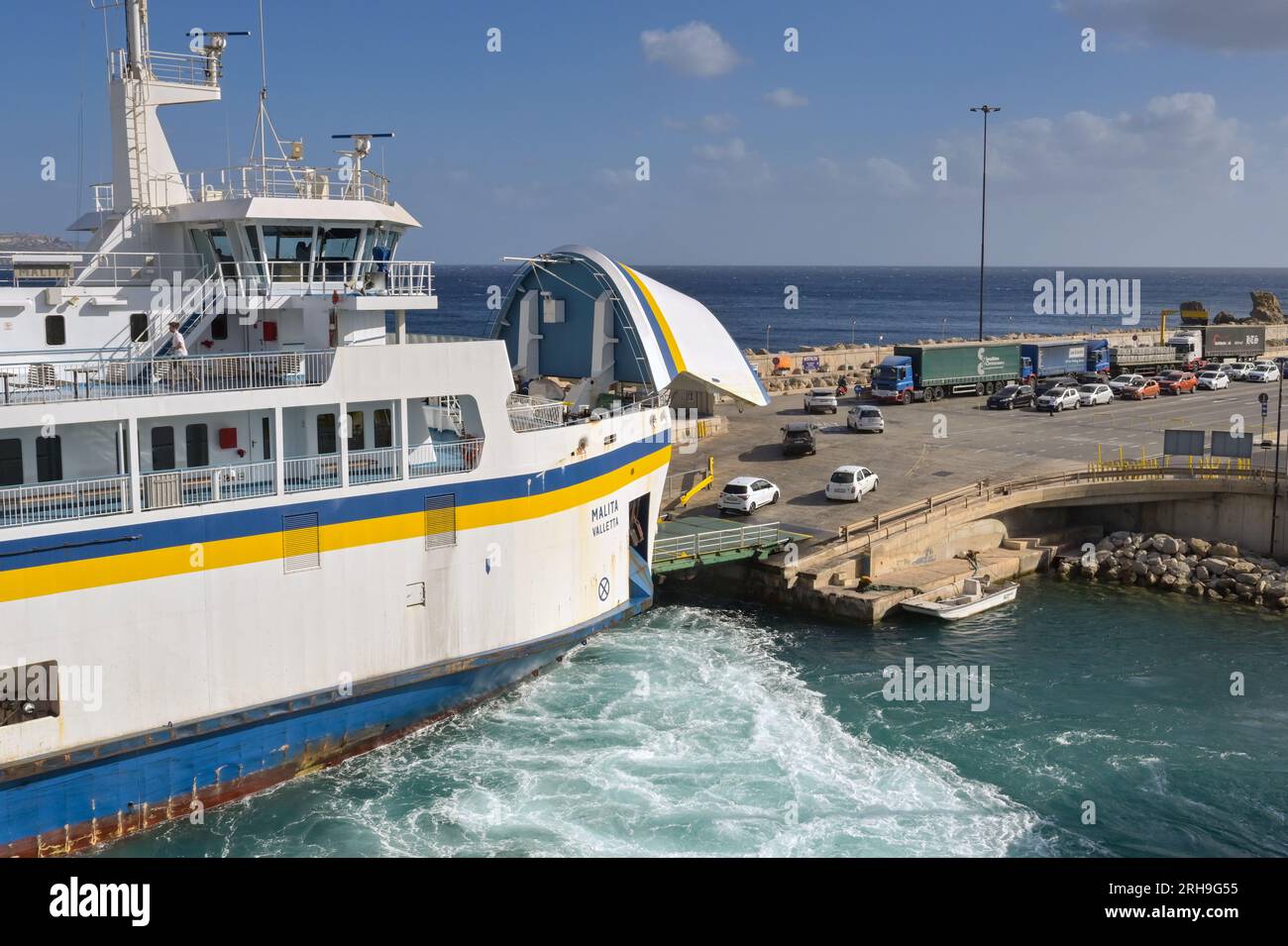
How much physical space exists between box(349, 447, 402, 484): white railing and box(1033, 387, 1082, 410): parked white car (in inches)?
1541

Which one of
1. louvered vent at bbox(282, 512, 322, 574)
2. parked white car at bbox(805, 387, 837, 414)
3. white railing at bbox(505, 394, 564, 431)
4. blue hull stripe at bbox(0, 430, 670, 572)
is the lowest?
louvered vent at bbox(282, 512, 322, 574)

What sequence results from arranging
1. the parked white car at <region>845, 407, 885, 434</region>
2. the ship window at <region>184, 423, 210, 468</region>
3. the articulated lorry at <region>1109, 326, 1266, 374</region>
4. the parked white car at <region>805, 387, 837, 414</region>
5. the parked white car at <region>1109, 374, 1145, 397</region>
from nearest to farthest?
the ship window at <region>184, 423, 210, 468</region>, the parked white car at <region>845, 407, 885, 434</region>, the parked white car at <region>805, 387, 837, 414</region>, the parked white car at <region>1109, 374, 1145, 397</region>, the articulated lorry at <region>1109, 326, 1266, 374</region>

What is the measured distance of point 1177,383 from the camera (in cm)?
5931

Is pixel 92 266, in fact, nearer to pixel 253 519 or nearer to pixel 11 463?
pixel 11 463

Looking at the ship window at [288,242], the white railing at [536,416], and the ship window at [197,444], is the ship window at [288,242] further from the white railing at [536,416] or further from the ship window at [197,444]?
the white railing at [536,416]

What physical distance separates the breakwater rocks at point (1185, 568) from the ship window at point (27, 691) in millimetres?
29026

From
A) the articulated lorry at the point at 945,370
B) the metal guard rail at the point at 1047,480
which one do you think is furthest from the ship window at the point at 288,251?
the articulated lorry at the point at 945,370

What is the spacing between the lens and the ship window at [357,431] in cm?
2159

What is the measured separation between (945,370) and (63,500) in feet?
149

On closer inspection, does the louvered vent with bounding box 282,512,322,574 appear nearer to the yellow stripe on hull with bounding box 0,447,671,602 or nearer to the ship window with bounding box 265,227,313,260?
the yellow stripe on hull with bounding box 0,447,671,602

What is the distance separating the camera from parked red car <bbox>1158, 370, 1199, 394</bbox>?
195 ft

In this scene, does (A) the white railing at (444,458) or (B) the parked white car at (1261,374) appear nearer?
(A) the white railing at (444,458)

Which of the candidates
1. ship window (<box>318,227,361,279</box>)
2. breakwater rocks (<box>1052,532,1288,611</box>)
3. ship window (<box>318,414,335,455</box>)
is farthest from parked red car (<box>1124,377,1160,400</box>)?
ship window (<box>318,414,335,455</box>)
